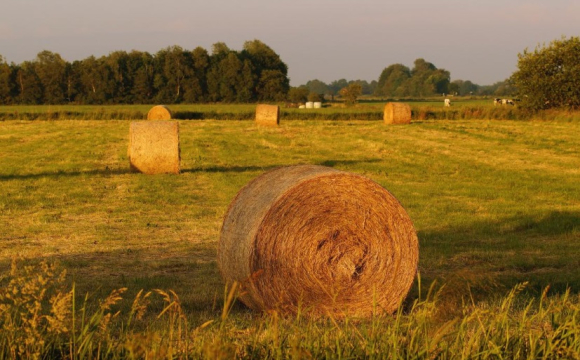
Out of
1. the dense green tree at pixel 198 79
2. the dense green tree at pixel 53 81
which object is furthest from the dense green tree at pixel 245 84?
the dense green tree at pixel 53 81

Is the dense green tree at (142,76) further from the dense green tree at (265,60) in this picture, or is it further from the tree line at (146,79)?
the dense green tree at (265,60)

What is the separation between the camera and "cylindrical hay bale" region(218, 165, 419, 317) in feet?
23.8

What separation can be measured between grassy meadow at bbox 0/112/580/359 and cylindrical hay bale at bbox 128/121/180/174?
0.59 m

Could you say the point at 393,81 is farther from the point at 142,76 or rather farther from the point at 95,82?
the point at 95,82

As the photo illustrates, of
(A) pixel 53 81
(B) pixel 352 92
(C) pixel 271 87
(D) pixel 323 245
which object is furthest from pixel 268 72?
(D) pixel 323 245

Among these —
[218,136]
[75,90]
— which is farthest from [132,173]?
[75,90]

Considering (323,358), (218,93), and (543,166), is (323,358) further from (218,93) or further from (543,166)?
(218,93)

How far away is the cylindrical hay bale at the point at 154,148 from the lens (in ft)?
65.8

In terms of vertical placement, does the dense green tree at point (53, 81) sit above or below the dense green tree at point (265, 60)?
below

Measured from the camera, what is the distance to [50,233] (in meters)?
12.2

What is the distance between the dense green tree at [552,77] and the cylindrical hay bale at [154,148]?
95.8ft

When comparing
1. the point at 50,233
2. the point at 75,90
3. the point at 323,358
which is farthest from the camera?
the point at 75,90

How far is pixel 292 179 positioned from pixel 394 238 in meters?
1.16

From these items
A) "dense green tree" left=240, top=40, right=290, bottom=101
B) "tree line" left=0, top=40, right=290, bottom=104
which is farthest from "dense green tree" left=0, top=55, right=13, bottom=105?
"dense green tree" left=240, top=40, right=290, bottom=101
